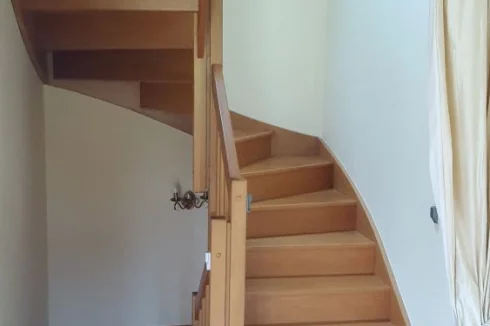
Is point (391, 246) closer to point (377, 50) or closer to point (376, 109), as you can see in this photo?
point (376, 109)

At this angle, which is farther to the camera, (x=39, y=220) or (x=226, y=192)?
(x=39, y=220)

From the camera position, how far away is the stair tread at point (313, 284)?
292cm

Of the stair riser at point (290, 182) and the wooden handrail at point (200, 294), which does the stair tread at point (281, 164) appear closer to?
the stair riser at point (290, 182)

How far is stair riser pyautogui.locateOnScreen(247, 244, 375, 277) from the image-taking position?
3066 mm

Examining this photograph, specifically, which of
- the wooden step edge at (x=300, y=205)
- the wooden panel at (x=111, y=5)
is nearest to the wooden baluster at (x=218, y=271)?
the wooden step edge at (x=300, y=205)

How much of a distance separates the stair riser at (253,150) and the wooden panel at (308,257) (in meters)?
0.64

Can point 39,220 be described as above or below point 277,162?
below

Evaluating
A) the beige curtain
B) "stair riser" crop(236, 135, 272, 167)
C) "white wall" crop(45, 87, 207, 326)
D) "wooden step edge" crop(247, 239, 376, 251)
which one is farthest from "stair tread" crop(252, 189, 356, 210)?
the beige curtain

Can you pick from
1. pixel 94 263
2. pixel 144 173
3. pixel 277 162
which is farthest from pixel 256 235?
pixel 94 263

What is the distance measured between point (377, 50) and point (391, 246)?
1020 mm

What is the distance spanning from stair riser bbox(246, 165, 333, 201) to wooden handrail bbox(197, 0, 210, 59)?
793 millimetres

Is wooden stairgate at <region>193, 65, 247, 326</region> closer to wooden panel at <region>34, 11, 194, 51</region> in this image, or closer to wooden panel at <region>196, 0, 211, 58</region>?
wooden panel at <region>196, 0, 211, 58</region>

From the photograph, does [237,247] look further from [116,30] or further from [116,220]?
[116,220]

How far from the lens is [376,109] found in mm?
3162
